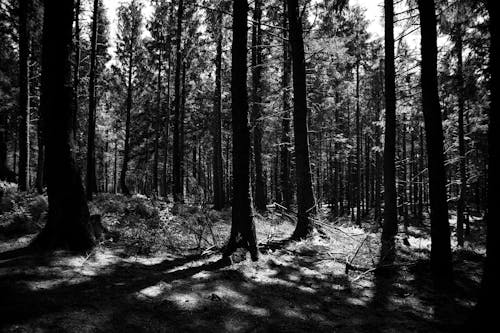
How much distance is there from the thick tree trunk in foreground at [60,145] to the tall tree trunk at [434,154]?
24.7ft

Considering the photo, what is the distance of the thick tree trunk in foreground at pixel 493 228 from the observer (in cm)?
446

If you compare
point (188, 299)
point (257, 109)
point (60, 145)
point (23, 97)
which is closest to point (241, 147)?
point (188, 299)

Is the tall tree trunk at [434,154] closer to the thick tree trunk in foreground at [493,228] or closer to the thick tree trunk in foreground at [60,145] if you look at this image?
the thick tree trunk in foreground at [493,228]

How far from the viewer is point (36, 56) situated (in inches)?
780

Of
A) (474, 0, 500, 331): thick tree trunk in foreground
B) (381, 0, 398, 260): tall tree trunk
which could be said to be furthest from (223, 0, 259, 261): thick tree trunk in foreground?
(381, 0, 398, 260): tall tree trunk

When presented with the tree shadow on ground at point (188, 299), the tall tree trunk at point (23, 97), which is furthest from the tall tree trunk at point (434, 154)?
the tall tree trunk at point (23, 97)

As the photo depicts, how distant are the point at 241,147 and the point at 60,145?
11.9 ft

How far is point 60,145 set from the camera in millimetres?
6797

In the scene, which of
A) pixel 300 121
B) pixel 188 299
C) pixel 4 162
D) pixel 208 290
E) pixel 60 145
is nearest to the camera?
pixel 188 299

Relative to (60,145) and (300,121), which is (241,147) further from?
(300,121)

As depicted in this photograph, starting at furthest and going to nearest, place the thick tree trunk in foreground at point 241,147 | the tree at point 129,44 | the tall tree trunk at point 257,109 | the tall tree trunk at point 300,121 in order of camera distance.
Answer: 1. the tree at point 129,44
2. the tall tree trunk at point 257,109
3. the tall tree trunk at point 300,121
4. the thick tree trunk in foreground at point 241,147

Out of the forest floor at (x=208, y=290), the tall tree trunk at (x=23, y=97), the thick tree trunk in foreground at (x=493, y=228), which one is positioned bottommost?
the forest floor at (x=208, y=290)

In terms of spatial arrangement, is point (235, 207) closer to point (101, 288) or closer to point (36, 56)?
point (101, 288)

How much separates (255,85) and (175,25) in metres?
7.85
